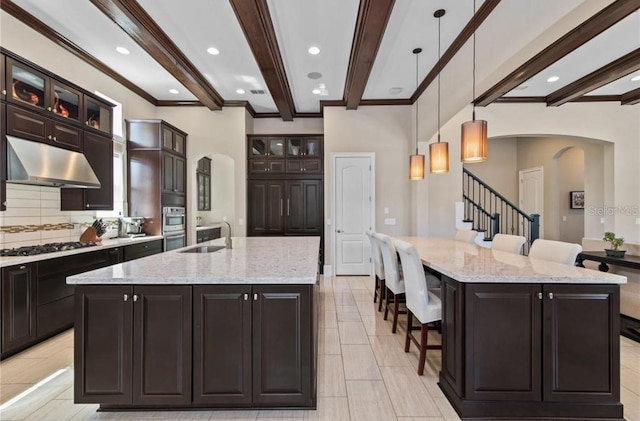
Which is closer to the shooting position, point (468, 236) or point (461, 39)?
point (461, 39)

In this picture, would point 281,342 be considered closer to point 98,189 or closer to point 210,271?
point 210,271

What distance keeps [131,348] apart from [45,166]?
2.36 metres

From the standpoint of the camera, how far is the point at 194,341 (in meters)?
1.81

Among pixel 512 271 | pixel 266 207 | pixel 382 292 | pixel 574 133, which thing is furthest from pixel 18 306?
pixel 574 133

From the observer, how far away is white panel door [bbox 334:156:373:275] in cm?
573

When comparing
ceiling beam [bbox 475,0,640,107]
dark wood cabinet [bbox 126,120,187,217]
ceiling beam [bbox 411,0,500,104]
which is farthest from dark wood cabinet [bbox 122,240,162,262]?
ceiling beam [bbox 475,0,640,107]

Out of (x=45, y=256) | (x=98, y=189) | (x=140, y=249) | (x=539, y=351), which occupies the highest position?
(x=98, y=189)

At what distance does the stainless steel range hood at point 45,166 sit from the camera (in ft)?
8.95

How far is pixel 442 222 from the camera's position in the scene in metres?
5.30

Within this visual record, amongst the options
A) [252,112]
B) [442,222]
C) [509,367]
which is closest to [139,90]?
[252,112]

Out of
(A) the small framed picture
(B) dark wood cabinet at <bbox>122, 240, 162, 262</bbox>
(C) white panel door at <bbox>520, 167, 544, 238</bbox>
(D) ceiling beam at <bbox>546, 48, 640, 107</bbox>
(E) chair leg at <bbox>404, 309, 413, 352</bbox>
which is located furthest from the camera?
(C) white panel door at <bbox>520, 167, 544, 238</bbox>

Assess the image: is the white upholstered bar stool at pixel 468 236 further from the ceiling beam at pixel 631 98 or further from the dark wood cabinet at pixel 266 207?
the ceiling beam at pixel 631 98

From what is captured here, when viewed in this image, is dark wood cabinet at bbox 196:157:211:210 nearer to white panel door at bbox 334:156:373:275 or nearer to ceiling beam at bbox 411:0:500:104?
white panel door at bbox 334:156:373:275

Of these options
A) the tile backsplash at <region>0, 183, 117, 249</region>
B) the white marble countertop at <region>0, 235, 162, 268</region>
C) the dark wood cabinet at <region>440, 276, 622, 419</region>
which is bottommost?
the dark wood cabinet at <region>440, 276, 622, 419</region>
